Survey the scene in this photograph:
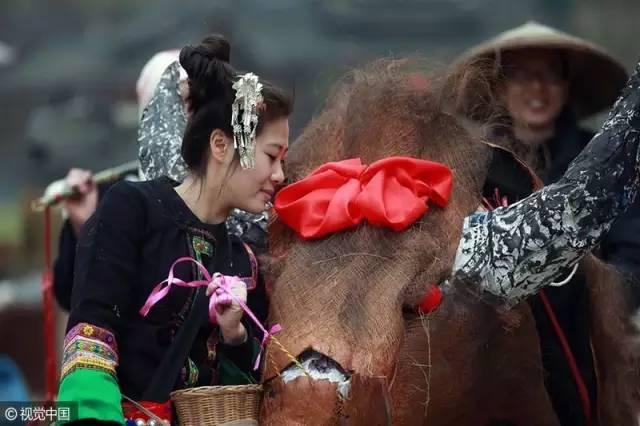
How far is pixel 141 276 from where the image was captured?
284 cm

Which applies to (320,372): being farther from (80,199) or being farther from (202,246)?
(80,199)

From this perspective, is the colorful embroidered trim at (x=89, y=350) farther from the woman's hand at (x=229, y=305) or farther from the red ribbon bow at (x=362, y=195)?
the red ribbon bow at (x=362, y=195)

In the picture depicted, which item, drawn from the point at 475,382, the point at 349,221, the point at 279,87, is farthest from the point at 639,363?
the point at 279,87

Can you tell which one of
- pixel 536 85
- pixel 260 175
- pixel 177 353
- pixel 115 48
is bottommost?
pixel 177 353

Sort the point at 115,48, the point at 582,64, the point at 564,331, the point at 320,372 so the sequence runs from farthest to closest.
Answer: the point at 115,48
the point at 582,64
the point at 564,331
the point at 320,372

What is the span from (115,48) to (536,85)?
3.24m

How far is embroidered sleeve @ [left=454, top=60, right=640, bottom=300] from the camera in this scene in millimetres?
2738

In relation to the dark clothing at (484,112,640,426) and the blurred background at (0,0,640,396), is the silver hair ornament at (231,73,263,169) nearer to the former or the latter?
the dark clothing at (484,112,640,426)

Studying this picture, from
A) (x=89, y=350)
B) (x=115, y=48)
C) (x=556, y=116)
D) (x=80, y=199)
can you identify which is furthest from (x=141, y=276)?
(x=115, y=48)

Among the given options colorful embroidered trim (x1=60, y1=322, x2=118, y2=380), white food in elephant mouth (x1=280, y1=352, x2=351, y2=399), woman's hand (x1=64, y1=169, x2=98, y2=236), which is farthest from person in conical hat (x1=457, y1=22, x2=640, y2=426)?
woman's hand (x1=64, y1=169, x2=98, y2=236)

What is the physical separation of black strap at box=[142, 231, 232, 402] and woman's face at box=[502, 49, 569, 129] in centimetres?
216

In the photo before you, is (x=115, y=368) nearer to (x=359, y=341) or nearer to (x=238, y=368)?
(x=238, y=368)

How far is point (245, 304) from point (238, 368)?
0.22 m

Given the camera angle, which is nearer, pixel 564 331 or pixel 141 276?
pixel 141 276
